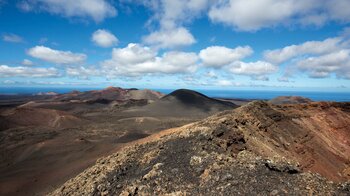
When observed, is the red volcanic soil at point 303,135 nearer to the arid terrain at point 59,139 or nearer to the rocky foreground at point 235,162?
the rocky foreground at point 235,162

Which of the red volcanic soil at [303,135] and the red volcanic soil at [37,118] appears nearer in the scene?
the red volcanic soil at [303,135]

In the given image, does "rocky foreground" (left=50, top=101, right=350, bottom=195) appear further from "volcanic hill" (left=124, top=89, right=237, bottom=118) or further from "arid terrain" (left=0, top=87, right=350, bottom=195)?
"volcanic hill" (left=124, top=89, right=237, bottom=118)

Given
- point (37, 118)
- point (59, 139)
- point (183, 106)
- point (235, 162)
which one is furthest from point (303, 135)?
point (183, 106)

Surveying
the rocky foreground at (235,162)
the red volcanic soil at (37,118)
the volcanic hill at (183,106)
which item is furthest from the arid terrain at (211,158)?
the volcanic hill at (183,106)

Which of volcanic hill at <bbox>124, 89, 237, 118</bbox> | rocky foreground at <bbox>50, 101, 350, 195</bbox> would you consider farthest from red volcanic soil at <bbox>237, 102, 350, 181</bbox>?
volcanic hill at <bbox>124, 89, 237, 118</bbox>

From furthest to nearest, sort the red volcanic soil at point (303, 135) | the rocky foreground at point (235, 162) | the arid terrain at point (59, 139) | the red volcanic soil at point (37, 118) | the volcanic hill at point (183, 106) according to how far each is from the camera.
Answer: the volcanic hill at point (183, 106) → the red volcanic soil at point (37, 118) → the arid terrain at point (59, 139) → the red volcanic soil at point (303, 135) → the rocky foreground at point (235, 162)

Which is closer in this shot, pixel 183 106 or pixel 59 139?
pixel 59 139

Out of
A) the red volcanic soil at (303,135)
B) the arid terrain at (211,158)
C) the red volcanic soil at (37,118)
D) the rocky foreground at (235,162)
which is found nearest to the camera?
the rocky foreground at (235,162)

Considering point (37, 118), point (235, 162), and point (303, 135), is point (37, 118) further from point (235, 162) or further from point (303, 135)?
point (235, 162)
